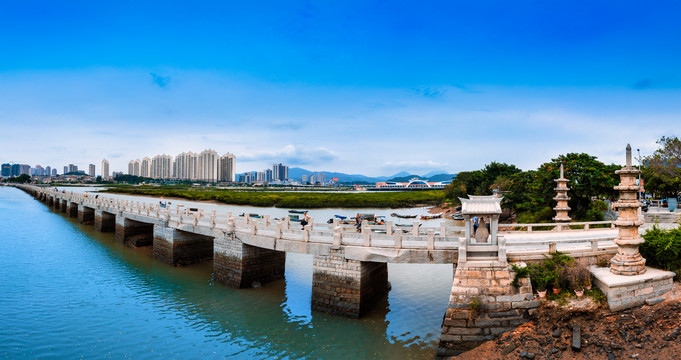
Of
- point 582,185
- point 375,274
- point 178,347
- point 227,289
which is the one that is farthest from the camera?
point 582,185

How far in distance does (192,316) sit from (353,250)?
25.5ft

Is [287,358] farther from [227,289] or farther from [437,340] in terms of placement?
[227,289]

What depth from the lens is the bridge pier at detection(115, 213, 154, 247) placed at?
30.9m

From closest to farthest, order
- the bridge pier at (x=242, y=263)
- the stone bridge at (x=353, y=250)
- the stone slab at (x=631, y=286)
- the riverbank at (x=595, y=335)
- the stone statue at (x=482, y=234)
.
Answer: the riverbank at (x=595, y=335), the stone slab at (x=631, y=286), the stone bridge at (x=353, y=250), the stone statue at (x=482, y=234), the bridge pier at (x=242, y=263)

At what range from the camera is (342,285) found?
1538 centimetres

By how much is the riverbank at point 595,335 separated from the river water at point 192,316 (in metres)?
2.96

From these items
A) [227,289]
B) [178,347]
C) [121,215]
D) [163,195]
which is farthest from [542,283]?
[163,195]

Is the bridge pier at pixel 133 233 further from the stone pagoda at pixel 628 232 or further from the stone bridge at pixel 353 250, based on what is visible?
the stone pagoda at pixel 628 232

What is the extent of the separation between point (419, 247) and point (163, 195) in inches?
4116

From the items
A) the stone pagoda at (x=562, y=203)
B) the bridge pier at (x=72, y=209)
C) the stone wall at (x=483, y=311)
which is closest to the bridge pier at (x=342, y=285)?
the stone wall at (x=483, y=311)

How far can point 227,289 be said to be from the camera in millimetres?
19359

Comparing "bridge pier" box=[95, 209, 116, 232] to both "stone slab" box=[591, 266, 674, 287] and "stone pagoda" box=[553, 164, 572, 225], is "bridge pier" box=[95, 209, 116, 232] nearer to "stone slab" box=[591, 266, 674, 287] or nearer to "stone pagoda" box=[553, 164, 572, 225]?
"stone pagoda" box=[553, 164, 572, 225]

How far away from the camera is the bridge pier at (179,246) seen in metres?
24.3

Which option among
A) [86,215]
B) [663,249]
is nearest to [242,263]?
[663,249]
